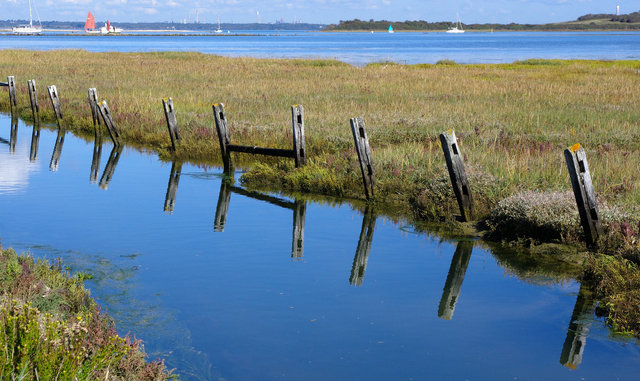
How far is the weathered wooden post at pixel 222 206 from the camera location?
13.0 m

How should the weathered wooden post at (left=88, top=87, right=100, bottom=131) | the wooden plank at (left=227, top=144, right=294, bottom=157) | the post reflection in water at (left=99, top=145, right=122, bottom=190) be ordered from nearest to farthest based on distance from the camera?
1. the wooden plank at (left=227, top=144, right=294, bottom=157)
2. the post reflection in water at (left=99, top=145, right=122, bottom=190)
3. the weathered wooden post at (left=88, top=87, right=100, bottom=131)

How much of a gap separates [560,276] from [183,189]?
9326 millimetres

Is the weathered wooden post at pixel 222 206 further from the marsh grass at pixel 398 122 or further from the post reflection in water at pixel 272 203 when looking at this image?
the marsh grass at pixel 398 122

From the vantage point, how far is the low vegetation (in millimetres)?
11539

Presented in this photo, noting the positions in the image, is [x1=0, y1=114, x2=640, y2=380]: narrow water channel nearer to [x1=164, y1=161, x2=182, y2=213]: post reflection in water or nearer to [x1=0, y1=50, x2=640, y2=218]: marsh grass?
[x1=164, y1=161, x2=182, y2=213]: post reflection in water

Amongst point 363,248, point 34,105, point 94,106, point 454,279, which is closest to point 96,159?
point 94,106

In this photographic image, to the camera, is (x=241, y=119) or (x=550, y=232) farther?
(x=241, y=119)

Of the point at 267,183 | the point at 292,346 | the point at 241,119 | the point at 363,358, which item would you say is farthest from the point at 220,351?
the point at 241,119

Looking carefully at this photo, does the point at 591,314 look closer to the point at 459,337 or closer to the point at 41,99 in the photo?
the point at 459,337

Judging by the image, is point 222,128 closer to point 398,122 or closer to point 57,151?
point 398,122

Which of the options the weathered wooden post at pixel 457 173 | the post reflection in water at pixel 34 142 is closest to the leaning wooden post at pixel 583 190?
the weathered wooden post at pixel 457 173

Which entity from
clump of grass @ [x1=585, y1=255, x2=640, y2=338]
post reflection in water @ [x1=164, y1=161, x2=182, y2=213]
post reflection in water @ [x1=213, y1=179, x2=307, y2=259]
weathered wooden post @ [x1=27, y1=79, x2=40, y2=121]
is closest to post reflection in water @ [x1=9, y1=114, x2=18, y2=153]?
weathered wooden post @ [x1=27, y1=79, x2=40, y2=121]

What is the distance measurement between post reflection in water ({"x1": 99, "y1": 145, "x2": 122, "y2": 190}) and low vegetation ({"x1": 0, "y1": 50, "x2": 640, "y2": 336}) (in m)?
1.20

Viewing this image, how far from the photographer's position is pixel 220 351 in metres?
7.30
